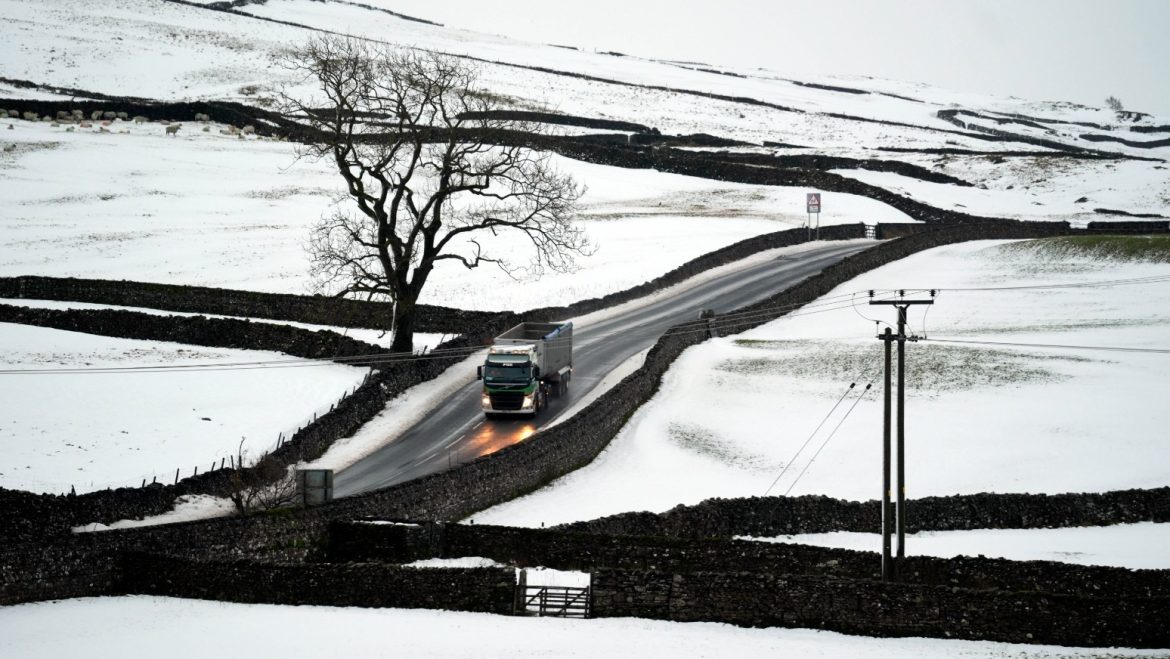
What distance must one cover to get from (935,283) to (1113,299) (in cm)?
990

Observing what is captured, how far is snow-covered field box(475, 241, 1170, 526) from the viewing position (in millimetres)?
37250

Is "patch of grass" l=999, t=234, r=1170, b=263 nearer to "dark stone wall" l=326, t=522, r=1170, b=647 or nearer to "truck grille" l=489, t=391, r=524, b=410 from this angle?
"truck grille" l=489, t=391, r=524, b=410

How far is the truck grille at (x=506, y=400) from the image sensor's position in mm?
42344

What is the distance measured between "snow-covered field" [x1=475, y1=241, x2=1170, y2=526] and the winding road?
9.55 ft

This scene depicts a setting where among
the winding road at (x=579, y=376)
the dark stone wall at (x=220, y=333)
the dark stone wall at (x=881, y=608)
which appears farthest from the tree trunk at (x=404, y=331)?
the dark stone wall at (x=881, y=608)

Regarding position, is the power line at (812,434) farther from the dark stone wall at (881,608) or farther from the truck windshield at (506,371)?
the dark stone wall at (881,608)

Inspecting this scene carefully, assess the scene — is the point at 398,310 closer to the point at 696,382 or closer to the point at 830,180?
the point at 696,382

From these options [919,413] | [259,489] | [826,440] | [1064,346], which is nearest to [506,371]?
[826,440]

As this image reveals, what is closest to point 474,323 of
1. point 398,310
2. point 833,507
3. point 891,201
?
point 398,310

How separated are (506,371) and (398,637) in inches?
800

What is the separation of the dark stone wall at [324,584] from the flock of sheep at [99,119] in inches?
3160

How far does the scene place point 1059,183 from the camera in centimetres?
10756

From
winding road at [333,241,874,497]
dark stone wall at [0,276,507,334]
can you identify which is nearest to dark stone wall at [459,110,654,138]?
winding road at [333,241,874,497]

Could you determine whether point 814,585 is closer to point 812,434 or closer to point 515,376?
point 812,434
